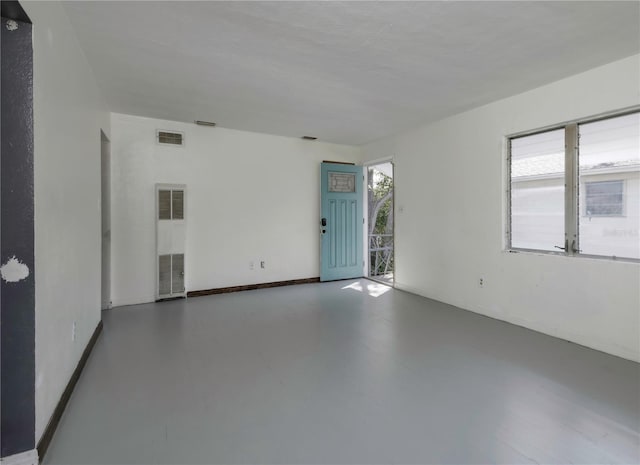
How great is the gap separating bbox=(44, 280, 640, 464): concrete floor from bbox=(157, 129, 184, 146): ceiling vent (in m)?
2.40

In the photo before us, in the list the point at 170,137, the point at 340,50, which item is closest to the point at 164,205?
the point at 170,137

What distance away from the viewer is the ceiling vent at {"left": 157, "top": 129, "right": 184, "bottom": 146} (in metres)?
4.35

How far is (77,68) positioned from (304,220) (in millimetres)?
3623

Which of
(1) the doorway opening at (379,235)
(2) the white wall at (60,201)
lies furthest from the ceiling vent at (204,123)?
(1) the doorway opening at (379,235)

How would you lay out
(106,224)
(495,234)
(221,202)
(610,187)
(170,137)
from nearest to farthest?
1. (610,187)
2. (495,234)
3. (106,224)
4. (170,137)
5. (221,202)

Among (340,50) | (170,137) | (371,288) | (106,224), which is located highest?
(340,50)

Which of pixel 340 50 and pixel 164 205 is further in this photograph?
pixel 164 205

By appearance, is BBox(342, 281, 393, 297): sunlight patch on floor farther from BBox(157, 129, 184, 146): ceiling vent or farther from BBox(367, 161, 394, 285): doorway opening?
BBox(157, 129, 184, 146): ceiling vent

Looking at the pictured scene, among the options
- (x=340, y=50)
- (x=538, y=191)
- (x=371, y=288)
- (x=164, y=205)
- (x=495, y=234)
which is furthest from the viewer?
(x=371, y=288)

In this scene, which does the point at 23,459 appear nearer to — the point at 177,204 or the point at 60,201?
the point at 60,201

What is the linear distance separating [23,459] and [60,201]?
1.33 m

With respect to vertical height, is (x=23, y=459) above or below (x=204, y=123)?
below

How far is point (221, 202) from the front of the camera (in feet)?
15.6

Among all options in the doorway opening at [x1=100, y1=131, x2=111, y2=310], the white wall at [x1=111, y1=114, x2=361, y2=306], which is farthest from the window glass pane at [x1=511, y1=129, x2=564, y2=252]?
the doorway opening at [x1=100, y1=131, x2=111, y2=310]
